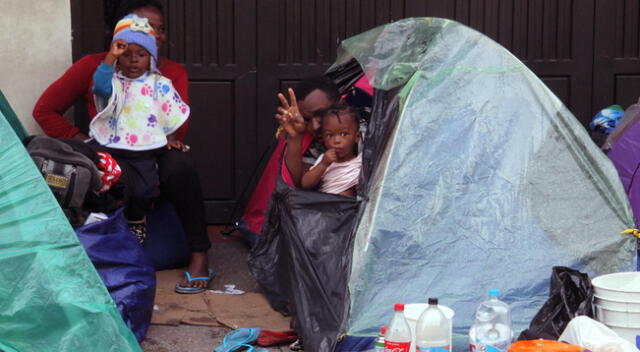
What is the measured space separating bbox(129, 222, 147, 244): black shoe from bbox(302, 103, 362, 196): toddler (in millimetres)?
964

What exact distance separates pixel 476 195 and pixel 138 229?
1886mm

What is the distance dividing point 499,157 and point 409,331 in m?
1.20

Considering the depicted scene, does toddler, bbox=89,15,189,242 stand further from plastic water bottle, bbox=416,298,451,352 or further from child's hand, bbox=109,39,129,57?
plastic water bottle, bbox=416,298,451,352

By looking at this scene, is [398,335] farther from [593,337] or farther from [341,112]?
[341,112]

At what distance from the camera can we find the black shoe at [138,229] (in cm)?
516

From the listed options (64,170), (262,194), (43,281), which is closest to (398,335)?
(43,281)

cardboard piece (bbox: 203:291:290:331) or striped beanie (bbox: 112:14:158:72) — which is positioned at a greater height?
striped beanie (bbox: 112:14:158:72)

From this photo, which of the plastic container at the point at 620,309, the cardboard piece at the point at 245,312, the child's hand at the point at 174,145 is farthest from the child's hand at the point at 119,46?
the plastic container at the point at 620,309

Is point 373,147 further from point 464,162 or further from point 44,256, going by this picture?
point 44,256

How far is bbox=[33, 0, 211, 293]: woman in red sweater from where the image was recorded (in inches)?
203

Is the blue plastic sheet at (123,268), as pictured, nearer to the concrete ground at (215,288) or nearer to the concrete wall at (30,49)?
the concrete ground at (215,288)

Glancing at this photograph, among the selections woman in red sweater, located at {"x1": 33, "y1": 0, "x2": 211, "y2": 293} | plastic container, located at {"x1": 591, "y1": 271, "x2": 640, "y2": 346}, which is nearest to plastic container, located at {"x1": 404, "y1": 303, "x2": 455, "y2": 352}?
plastic container, located at {"x1": 591, "y1": 271, "x2": 640, "y2": 346}

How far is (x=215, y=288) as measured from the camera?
5.25 m

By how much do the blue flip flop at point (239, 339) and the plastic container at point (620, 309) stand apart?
1465 mm
